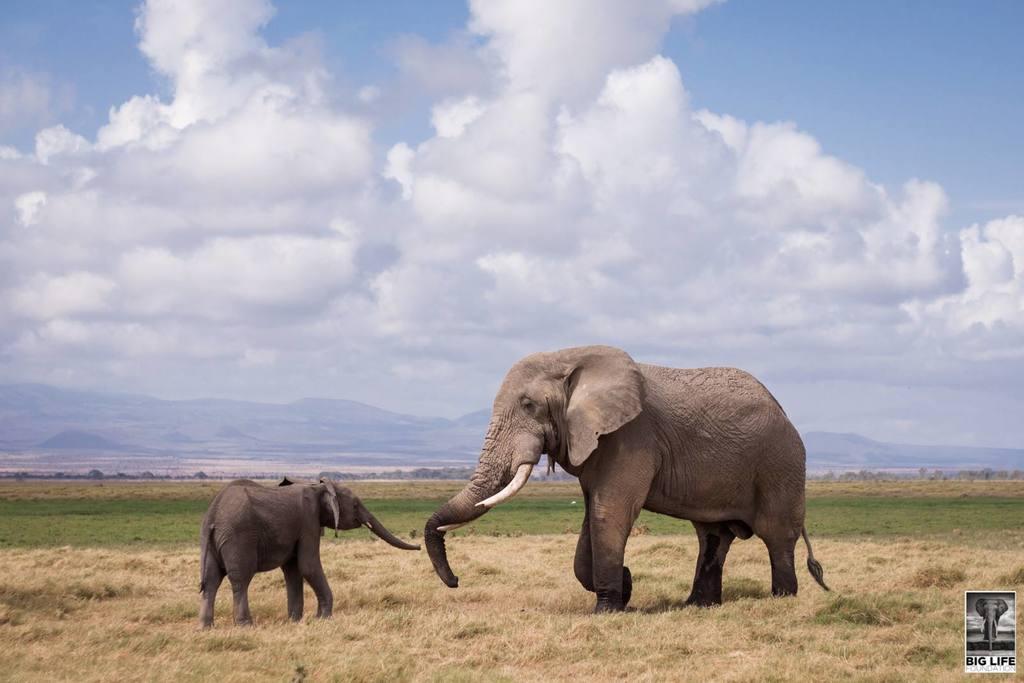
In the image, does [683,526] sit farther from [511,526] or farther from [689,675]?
[689,675]

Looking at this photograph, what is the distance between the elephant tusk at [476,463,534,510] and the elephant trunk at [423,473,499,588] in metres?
0.22

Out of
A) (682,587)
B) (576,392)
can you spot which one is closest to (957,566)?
(682,587)

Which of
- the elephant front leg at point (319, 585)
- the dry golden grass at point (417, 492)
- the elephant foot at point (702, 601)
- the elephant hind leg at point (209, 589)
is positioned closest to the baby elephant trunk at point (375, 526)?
the elephant front leg at point (319, 585)

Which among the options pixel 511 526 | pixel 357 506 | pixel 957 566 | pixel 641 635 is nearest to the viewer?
pixel 641 635

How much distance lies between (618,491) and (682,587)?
3.91m

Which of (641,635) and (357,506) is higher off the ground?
(357,506)

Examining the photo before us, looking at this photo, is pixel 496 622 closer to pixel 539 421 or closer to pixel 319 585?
pixel 539 421

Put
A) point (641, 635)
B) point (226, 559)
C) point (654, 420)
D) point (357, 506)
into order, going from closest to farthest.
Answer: point (641, 635)
point (226, 559)
point (654, 420)
point (357, 506)

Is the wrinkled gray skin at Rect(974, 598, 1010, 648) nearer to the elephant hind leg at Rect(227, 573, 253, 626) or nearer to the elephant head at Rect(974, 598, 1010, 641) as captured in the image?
the elephant head at Rect(974, 598, 1010, 641)

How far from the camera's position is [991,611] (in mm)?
12070

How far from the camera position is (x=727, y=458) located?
15805 mm

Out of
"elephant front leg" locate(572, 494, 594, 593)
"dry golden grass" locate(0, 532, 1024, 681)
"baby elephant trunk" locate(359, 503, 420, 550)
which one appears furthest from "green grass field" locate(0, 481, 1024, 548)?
"elephant front leg" locate(572, 494, 594, 593)

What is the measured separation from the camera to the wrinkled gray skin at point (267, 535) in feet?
48.2

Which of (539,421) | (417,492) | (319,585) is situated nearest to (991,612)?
(539,421)
